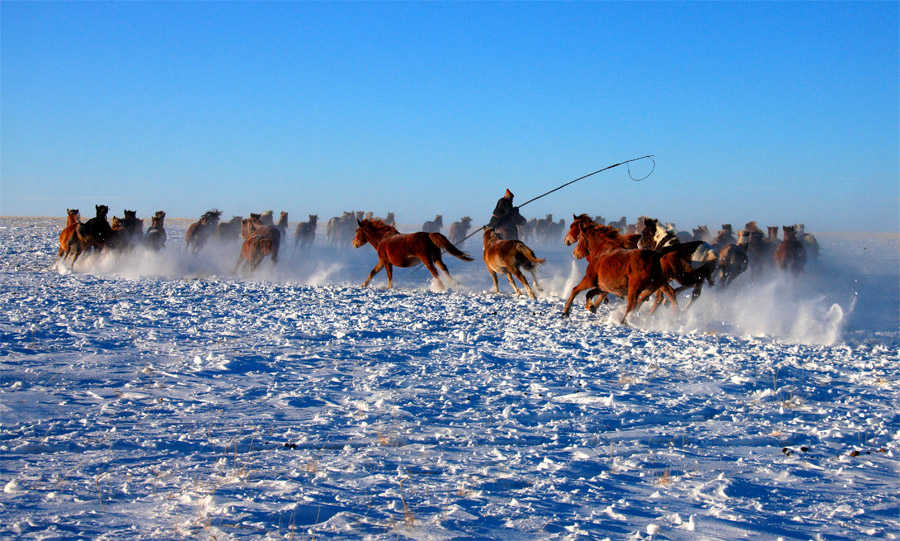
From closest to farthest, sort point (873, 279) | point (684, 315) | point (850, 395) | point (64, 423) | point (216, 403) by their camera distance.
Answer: point (64, 423), point (216, 403), point (850, 395), point (684, 315), point (873, 279)

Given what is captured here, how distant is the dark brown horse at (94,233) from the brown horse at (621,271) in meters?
14.1

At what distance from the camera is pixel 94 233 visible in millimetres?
18219

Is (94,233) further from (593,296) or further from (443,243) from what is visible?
(593,296)

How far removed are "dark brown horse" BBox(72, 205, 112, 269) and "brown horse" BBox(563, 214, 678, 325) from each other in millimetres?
14066

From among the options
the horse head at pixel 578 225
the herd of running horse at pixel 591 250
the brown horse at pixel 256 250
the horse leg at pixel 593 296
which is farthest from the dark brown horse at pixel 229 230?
the horse leg at pixel 593 296

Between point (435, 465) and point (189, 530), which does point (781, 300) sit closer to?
point (435, 465)

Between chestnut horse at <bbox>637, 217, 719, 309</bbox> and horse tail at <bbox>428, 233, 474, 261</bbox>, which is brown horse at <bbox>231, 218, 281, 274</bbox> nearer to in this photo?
horse tail at <bbox>428, 233, 474, 261</bbox>

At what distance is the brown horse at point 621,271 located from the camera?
9359 millimetres

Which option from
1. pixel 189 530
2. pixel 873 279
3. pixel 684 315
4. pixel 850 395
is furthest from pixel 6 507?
pixel 873 279

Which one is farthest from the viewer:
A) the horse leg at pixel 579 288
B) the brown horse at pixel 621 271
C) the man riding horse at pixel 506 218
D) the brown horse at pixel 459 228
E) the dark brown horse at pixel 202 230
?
the brown horse at pixel 459 228

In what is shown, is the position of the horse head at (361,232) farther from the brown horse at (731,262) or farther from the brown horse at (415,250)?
the brown horse at (731,262)

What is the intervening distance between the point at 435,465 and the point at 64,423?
8.46 ft

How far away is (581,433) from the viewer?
15.0 ft

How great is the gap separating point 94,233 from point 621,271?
1509 centimetres
